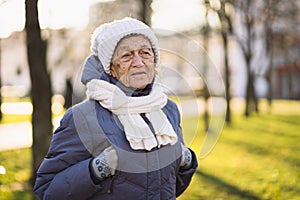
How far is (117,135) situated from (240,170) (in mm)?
9131

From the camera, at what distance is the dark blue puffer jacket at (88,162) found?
8.49 feet

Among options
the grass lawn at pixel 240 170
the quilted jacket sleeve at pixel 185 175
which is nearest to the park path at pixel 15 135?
the grass lawn at pixel 240 170

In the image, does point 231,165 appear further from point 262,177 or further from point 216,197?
point 216,197

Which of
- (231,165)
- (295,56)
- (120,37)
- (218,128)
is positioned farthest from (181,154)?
(295,56)

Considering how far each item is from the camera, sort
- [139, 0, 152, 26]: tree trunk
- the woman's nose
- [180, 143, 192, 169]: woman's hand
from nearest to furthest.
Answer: the woman's nose → [180, 143, 192, 169]: woman's hand → [139, 0, 152, 26]: tree trunk

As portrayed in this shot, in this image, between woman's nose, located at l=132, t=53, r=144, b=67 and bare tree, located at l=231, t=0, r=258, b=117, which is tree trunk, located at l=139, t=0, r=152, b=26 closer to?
woman's nose, located at l=132, t=53, r=144, b=67

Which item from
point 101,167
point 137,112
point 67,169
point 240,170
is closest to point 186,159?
point 137,112

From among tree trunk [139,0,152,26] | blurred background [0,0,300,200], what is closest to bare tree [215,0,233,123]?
blurred background [0,0,300,200]

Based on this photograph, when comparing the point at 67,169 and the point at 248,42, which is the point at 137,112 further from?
the point at 248,42

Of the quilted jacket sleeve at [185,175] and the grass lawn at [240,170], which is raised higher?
the quilted jacket sleeve at [185,175]

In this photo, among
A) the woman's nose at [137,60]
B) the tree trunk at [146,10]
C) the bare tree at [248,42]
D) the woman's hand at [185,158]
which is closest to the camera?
the woman's nose at [137,60]

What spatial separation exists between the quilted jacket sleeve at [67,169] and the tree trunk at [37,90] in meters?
5.45

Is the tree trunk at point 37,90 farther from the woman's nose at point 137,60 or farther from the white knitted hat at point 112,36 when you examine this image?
the woman's nose at point 137,60

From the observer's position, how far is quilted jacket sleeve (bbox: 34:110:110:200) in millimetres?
2586
